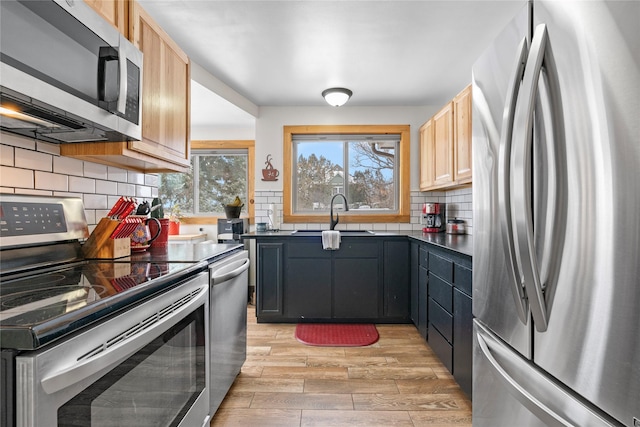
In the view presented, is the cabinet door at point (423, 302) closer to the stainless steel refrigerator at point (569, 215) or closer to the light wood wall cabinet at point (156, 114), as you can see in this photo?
the stainless steel refrigerator at point (569, 215)

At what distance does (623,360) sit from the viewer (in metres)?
0.62

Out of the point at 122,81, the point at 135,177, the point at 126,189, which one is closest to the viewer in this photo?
the point at 122,81

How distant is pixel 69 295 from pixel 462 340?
5.98ft

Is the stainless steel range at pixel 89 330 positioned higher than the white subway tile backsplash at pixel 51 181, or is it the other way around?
the white subway tile backsplash at pixel 51 181

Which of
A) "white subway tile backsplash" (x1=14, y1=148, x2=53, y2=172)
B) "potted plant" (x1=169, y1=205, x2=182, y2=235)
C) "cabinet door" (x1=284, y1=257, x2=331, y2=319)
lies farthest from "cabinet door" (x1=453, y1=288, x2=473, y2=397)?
"potted plant" (x1=169, y1=205, x2=182, y2=235)

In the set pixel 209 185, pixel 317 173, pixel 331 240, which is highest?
pixel 317 173

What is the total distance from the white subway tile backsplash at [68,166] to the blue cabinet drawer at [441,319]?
216cm

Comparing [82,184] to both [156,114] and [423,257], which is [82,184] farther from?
[423,257]

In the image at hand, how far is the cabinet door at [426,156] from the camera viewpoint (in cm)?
332

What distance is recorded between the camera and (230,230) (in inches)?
151

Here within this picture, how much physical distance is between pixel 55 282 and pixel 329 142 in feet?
10.5

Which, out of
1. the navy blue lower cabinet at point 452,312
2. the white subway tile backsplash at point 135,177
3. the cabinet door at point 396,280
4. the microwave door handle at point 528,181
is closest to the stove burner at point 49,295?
the microwave door handle at point 528,181

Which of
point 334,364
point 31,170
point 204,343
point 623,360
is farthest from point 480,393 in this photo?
point 31,170

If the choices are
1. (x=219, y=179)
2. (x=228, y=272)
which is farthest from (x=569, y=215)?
(x=219, y=179)
